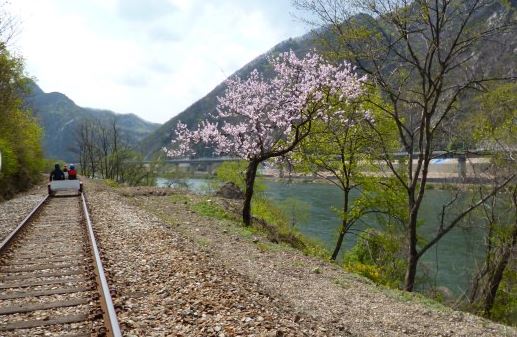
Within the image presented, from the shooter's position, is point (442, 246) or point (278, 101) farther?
point (442, 246)

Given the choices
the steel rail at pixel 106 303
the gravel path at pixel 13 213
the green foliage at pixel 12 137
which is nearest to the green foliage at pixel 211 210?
the gravel path at pixel 13 213

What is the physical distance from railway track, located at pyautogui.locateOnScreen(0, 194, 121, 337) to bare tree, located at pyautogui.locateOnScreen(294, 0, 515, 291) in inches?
435

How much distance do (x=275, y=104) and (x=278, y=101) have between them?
177mm

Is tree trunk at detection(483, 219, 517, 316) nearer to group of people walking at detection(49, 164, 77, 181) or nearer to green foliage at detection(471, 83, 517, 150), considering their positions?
green foliage at detection(471, 83, 517, 150)

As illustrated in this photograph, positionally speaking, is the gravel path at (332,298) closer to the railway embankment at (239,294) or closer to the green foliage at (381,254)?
the railway embankment at (239,294)

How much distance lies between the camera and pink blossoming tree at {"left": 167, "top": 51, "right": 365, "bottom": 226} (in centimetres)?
1739

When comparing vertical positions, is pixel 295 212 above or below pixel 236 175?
below

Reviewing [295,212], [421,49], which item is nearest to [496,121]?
[421,49]

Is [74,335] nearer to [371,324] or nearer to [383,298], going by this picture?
[371,324]

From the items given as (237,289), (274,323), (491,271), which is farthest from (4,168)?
(491,271)

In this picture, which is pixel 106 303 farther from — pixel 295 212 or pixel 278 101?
pixel 295 212

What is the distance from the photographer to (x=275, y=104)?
59.1 ft

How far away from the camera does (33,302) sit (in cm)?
648

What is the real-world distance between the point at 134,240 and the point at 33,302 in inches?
190
